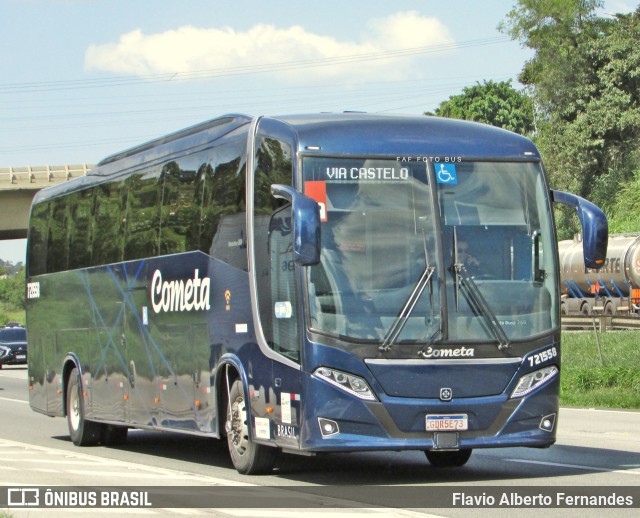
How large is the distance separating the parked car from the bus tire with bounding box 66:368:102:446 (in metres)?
32.4

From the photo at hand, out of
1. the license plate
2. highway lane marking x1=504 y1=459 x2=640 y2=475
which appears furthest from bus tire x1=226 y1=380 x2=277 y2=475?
highway lane marking x1=504 y1=459 x2=640 y2=475

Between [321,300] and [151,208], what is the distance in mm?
4997

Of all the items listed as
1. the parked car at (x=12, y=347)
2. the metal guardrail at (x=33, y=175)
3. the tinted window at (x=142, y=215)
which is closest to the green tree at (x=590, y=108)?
the metal guardrail at (x=33, y=175)

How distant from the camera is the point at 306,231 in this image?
38.3 ft

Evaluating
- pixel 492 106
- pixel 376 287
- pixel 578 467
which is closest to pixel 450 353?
pixel 376 287

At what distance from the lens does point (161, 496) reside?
461 inches

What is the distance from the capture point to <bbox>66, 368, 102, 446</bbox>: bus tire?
63.1ft

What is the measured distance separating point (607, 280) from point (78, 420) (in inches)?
1600

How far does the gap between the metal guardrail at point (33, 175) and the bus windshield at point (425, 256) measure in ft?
187

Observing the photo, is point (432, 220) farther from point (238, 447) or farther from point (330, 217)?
point (238, 447)

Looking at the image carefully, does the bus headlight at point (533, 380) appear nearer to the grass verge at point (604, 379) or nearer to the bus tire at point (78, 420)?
the bus tire at point (78, 420)

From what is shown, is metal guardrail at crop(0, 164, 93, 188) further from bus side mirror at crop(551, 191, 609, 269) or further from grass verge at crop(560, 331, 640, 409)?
bus side mirror at crop(551, 191, 609, 269)

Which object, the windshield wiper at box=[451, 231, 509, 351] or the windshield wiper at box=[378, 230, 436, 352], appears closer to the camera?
the windshield wiper at box=[378, 230, 436, 352]

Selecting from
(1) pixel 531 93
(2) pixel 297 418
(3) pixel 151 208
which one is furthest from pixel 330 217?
(1) pixel 531 93
